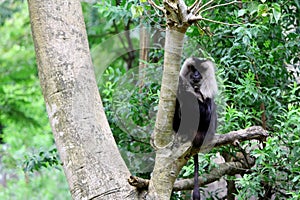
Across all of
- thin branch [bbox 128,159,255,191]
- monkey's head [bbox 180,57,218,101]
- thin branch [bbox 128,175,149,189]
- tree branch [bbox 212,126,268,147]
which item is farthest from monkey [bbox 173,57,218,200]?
thin branch [bbox 128,175,149,189]

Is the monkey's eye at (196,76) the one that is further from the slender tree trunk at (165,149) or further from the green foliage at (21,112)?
the green foliage at (21,112)

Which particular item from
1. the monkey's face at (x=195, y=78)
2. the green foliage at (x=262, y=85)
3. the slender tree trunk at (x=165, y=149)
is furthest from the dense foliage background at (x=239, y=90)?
the slender tree trunk at (x=165, y=149)

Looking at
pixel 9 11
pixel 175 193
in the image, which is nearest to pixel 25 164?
pixel 175 193

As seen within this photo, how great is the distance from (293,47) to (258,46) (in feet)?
0.83

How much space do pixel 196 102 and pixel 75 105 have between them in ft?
3.26

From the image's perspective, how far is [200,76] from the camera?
11.1 ft

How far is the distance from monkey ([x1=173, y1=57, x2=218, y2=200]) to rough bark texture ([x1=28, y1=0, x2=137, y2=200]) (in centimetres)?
58

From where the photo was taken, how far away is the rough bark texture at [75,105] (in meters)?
2.45

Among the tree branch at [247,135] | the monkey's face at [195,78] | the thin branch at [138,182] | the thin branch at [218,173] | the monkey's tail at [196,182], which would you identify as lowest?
the thin branch at [218,173]

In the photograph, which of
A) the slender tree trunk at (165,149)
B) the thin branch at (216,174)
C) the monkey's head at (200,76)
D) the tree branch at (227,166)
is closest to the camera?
the slender tree trunk at (165,149)

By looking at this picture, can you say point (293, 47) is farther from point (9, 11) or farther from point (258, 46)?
point (9, 11)

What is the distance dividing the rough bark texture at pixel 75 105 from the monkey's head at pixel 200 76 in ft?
2.83

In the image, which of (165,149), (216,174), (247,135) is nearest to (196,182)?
(216,174)

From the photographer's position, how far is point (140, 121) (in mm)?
3686
